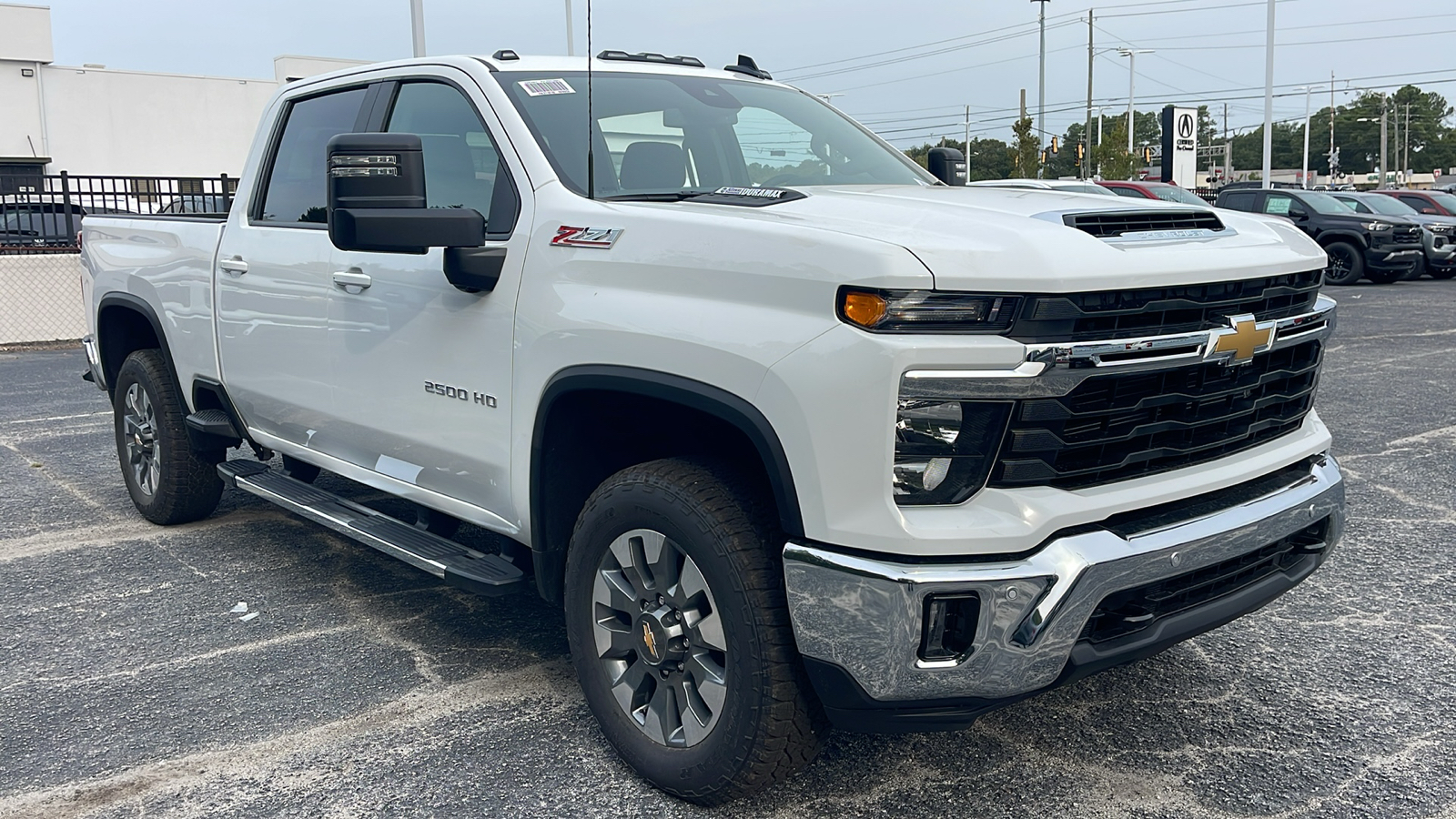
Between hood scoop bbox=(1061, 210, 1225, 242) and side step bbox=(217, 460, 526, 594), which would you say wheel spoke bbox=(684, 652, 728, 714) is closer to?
side step bbox=(217, 460, 526, 594)

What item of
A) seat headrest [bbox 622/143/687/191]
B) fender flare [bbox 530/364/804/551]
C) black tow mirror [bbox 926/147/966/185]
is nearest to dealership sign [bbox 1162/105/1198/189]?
black tow mirror [bbox 926/147/966/185]

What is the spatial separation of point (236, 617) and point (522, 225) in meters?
2.07

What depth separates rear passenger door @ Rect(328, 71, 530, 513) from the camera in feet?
11.5

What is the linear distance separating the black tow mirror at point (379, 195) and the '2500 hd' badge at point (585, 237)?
30 cm

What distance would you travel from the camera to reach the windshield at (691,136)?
3.62 meters

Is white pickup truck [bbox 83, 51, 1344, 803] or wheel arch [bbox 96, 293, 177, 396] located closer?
white pickup truck [bbox 83, 51, 1344, 803]

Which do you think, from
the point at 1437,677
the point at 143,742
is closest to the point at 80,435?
the point at 143,742

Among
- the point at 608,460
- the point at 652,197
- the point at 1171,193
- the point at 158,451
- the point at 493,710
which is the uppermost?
the point at 1171,193

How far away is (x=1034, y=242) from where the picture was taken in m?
2.60

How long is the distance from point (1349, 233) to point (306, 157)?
19.1m

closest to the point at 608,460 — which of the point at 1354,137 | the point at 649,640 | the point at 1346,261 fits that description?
the point at 649,640

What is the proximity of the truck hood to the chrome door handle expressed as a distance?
1.35 m

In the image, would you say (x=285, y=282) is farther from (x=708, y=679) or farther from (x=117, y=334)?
(x=708, y=679)

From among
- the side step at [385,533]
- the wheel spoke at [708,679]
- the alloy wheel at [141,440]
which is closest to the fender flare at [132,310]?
the alloy wheel at [141,440]
